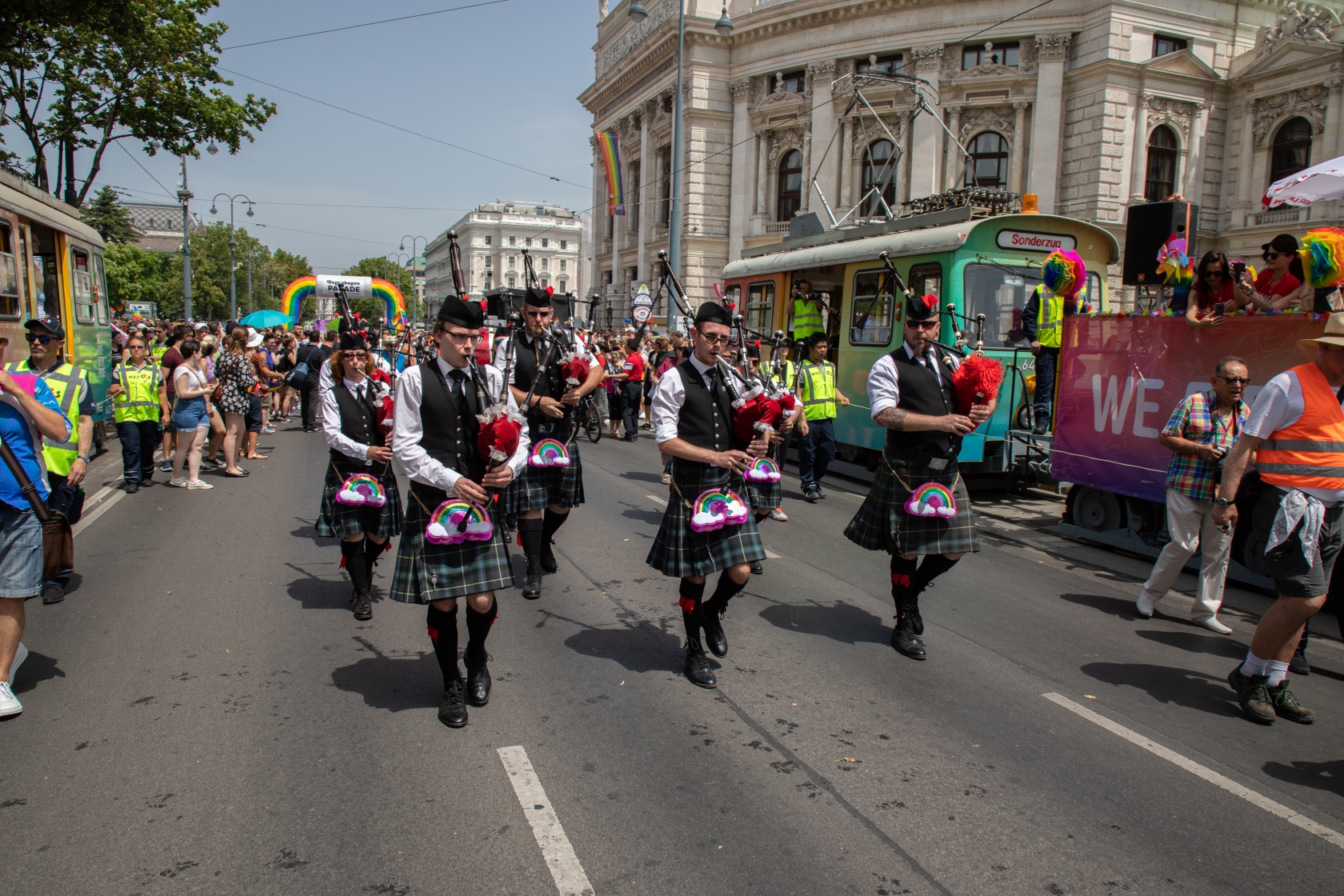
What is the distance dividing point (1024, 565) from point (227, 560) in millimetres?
6699

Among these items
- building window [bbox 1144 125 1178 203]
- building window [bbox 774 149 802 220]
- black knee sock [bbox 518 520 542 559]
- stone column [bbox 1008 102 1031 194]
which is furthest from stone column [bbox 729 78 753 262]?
black knee sock [bbox 518 520 542 559]

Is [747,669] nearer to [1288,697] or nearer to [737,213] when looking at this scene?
[1288,697]

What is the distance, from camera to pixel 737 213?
3881cm

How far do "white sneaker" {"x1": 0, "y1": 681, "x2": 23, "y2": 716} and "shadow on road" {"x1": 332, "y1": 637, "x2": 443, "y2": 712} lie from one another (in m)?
1.37

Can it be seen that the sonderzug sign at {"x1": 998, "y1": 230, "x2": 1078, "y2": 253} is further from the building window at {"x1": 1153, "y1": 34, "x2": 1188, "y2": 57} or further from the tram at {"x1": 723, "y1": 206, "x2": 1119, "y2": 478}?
the building window at {"x1": 1153, "y1": 34, "x2": 1188, "y2": 57}

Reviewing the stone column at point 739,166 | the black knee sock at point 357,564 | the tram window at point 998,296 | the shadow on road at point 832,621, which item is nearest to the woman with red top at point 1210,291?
the tram window at point 998,296

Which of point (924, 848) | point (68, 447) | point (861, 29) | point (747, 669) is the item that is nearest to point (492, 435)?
point (747, 669)

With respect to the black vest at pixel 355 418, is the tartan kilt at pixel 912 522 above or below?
below

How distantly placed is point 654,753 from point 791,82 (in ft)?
Result: 123

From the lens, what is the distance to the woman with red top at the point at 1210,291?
712cm

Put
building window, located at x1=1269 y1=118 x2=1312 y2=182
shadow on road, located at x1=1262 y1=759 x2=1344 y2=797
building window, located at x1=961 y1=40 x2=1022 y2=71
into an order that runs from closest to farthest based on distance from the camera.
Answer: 1. shadow on road, located at x1=1262 y1=759 x2=1344 y2=797
2. building window, located at x1=1269 y1=118 x2=1312 y2=182
3. building window, located at x1=961 y1=40 x2=1022 y2=71

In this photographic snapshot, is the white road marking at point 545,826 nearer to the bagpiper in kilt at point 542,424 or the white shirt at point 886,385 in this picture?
the bagpiper in kilt at point 542,424

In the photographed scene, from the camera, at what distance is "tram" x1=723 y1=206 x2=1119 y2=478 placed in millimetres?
10250

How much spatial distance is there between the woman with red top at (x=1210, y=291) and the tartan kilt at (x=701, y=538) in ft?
15.9
